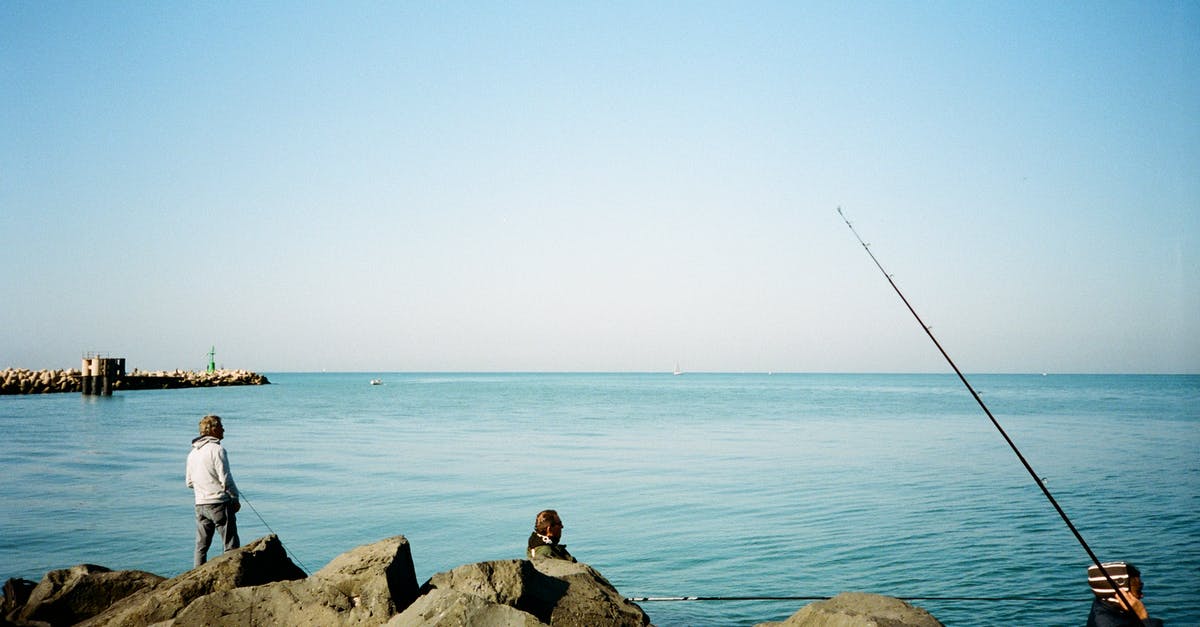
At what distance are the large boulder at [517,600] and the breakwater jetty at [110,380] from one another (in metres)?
69.7

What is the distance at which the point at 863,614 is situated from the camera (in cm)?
540

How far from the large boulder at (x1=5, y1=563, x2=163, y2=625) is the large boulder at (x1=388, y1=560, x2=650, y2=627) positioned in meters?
2.94

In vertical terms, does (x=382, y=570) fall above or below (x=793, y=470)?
above

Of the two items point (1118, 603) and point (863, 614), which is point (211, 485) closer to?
point (863, 614)

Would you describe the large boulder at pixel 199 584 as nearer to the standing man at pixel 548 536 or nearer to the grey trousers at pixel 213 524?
the grey trousers at pixel 213 524

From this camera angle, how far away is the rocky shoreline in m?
4.92

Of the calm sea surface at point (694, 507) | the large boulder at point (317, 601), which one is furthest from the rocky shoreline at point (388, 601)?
the calm sea surface at point (694, 507)

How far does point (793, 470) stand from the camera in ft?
73.1

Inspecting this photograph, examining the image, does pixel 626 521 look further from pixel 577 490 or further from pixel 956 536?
pixel 956 536

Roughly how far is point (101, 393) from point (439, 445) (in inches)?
1886

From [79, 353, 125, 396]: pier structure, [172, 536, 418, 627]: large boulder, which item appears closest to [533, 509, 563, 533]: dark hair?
[172, 536, 418, 627]: large boulder

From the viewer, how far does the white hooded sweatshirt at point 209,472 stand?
314 inches

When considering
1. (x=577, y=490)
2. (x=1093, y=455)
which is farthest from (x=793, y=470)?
(x=1093, y=455)

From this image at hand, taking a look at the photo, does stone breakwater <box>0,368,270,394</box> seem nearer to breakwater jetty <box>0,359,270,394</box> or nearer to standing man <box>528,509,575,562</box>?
breakwater jetty <box>0,359,270,394</box>
